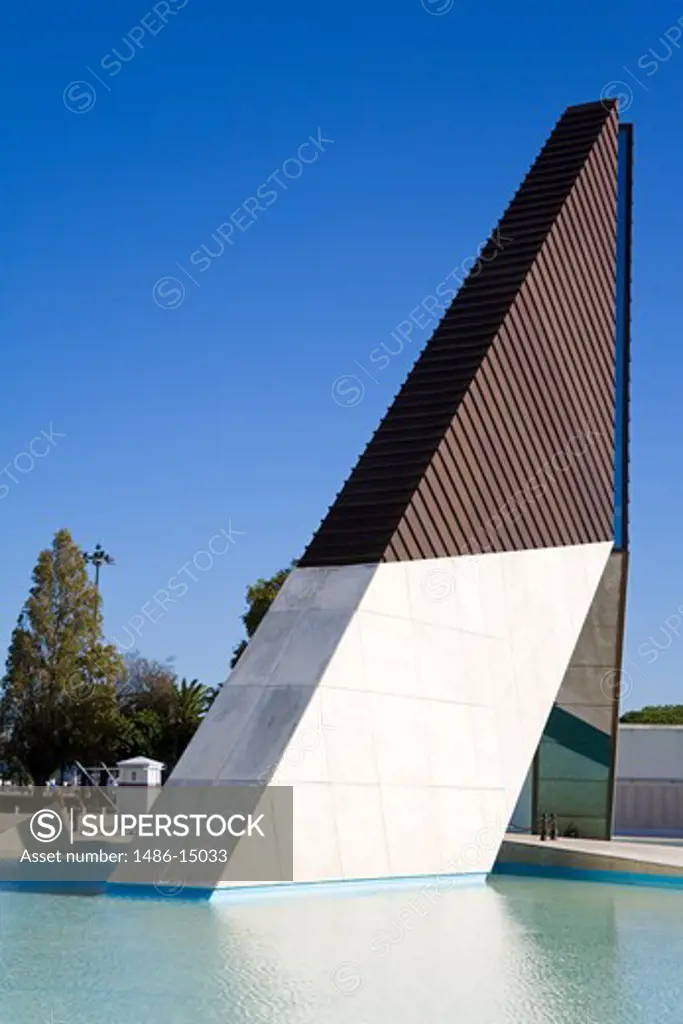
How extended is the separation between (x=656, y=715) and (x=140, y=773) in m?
45.0

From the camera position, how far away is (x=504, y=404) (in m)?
16.4

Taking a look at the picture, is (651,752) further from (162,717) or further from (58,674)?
(162,717)

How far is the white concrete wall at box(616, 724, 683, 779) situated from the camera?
29.5m

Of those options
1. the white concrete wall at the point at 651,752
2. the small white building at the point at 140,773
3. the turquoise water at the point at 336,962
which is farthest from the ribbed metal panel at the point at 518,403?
the white concrete wall at the point at 651,752

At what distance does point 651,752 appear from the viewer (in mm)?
29594

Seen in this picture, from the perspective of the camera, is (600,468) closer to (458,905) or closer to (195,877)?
(458,905)

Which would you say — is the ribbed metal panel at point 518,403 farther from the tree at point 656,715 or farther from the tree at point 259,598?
the tree at point 656,715

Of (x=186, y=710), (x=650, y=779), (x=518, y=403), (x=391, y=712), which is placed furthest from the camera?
(x=186, y=710)

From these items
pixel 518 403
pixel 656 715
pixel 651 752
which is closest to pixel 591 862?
pixel 518 403

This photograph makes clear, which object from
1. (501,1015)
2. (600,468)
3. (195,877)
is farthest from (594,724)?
(501,1015)

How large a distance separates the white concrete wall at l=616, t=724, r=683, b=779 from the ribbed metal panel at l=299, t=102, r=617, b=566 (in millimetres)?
12021

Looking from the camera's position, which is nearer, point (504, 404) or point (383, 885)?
point (383, 885)

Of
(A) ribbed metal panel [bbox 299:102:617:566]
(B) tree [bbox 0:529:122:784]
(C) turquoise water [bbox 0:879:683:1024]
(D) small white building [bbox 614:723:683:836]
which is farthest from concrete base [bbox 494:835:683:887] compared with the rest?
(B) tree [bbox 0:529:122:784]

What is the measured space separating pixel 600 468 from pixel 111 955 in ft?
37.4
